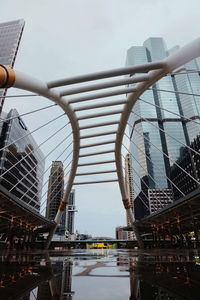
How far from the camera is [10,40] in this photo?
10600cm

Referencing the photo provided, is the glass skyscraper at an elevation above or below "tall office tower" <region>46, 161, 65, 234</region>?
above

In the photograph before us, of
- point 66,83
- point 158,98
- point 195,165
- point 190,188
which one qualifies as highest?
point 158,98

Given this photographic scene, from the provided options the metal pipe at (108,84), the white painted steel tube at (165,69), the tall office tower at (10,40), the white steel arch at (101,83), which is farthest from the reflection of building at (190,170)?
the tall office tower at (10,40)

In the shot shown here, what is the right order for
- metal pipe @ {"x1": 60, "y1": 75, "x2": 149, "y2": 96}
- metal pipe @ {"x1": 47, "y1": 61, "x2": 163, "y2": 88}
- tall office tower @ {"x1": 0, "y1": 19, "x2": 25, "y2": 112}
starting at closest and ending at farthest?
metal pipe @ {"x1": 47, "y1": 61, "x2": 163, "y2": 88}
metal pipe @ {"x1": 60, "y1": 75, "x2": 149, "y2": 96}
tall office tower @ {"x1": 0, "y1": 19, "x2": 25, "y2": 112}

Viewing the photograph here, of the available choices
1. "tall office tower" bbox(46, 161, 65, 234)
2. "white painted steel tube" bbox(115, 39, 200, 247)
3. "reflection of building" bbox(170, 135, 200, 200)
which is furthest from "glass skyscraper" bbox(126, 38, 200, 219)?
"white painted steel tube" bbox(115, 39, 200, 247)

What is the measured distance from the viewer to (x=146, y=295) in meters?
3.62

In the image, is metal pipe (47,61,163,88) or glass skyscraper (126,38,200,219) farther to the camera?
glass skyscraper (126,38,200,219)

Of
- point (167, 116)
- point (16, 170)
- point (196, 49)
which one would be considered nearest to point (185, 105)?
point (167, 116)

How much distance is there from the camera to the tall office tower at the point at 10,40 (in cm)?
9871

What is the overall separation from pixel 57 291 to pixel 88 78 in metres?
8.43

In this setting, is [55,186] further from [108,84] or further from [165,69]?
[165,69]

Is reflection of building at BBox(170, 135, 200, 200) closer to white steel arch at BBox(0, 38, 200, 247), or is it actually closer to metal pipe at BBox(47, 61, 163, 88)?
white steel arch at BBox(0, 38, 200, 247)

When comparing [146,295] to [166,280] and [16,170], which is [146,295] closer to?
[166,280]

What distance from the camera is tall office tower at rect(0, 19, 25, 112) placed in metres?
98.7
